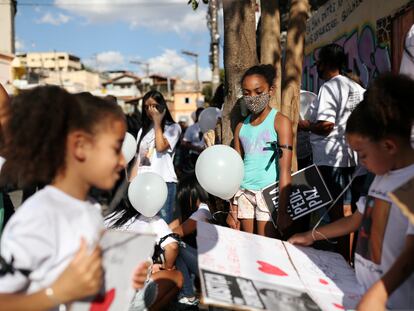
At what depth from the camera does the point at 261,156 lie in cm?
316

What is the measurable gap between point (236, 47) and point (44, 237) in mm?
2783

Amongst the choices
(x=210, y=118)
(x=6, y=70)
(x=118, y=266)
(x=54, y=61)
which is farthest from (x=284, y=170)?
(x=54, y=61)

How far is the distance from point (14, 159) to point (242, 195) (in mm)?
1951

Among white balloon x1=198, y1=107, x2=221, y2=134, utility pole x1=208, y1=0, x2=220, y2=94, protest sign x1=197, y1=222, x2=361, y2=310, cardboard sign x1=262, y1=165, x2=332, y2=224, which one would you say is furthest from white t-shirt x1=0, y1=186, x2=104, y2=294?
utility pole x1=208, y1=0, x2=220, y2=94

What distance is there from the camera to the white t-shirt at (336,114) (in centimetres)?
374

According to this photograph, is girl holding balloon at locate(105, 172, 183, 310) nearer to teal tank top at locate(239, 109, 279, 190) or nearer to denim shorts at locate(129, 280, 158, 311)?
denim shorts at locate(129, 280, 158, 311)

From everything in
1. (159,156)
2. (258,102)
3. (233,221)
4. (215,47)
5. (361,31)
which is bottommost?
(233,221)

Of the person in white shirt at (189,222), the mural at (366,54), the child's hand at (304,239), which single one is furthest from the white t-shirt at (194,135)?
the child's hand at (304,239)

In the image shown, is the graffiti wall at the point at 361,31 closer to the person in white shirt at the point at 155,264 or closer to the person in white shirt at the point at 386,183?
the person in white shirt at the point at 155,264

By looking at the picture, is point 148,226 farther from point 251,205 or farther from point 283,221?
point 283,221

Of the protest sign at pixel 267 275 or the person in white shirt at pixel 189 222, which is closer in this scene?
the protest sign at pixel 267 275

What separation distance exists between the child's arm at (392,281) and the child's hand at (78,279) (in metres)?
0.89

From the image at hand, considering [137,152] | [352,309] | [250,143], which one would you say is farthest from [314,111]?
[352,309]

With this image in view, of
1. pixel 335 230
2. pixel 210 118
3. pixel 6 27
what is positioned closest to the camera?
pixel 335 230
